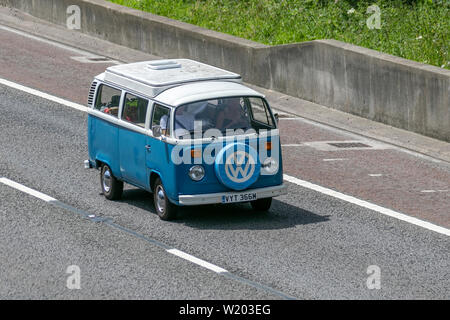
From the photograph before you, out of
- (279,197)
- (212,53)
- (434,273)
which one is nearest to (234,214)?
(279,197)

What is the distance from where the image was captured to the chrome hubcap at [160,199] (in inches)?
604

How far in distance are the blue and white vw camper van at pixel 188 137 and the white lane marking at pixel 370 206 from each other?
1569 mm

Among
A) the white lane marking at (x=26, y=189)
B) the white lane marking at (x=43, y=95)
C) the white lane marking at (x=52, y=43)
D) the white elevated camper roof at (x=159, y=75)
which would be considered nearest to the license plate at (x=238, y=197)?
the white elevated camper roof at (x=159, y=75)

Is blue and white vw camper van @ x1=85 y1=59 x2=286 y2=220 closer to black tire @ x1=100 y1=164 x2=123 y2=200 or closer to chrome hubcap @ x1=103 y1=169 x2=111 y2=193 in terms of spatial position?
black tire @ x1=100 y1=164 x2=123 y2=200

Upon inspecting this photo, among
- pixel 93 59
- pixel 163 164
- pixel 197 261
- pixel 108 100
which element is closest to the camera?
pixel 197 261

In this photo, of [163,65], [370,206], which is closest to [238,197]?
[370,206]

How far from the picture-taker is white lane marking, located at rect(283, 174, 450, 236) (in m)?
15.5

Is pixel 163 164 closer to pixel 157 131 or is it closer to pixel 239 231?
pixel 157 131

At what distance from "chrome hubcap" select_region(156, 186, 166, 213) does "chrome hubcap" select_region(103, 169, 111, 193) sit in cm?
134

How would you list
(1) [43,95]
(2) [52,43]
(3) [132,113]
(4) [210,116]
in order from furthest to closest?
(2) [52,43] < (1) [43,95] < (3) [132,113] < (4) [210,116]

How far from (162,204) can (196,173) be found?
86 cm

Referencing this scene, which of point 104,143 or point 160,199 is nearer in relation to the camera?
point 160,199

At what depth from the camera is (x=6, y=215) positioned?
51.7 feet

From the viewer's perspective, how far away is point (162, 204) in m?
15.5
